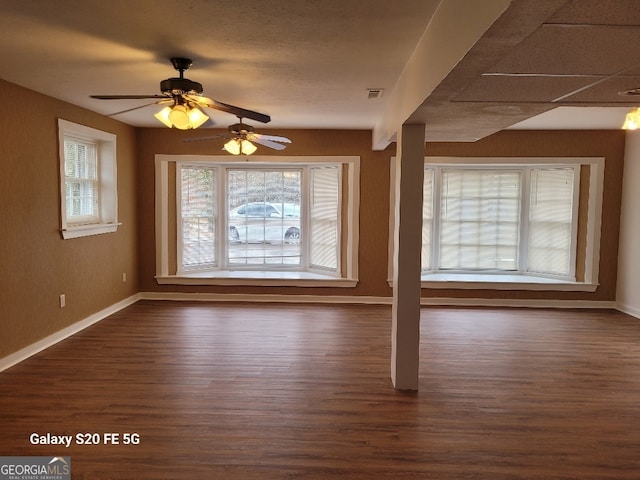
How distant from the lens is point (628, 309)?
6215 millimetres

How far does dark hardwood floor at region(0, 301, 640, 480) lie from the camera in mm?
2672

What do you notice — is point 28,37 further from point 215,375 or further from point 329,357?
A: point 329,357

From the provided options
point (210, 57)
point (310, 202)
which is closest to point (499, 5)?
point (210, 57)

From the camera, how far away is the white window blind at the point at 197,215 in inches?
270

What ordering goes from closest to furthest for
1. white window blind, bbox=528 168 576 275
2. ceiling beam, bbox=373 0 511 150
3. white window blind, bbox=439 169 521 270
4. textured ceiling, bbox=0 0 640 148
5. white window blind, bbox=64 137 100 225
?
ceiling beam, bbox=373 0 511 150 → textured ceiling, bbox=0 0 640 148 → white window blind, bbox=64 137 100 225 → white window blind, bbox=528 168 576 275 → white window blind, bbox=439 169 521 270

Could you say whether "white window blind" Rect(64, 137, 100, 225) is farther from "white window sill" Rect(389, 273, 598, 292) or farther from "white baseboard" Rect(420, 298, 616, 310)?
"white baseboard" Rect(420, 298, 616, 310)

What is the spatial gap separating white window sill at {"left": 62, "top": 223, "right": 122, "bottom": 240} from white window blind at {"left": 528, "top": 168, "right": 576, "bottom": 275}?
585 centimetres

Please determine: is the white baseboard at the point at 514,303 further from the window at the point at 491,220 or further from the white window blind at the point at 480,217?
the white window blind at the point at 480,217

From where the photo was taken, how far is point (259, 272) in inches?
281

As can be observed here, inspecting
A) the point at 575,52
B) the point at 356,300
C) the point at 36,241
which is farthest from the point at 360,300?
the point at 575,52

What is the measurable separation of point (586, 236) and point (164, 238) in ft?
19.7

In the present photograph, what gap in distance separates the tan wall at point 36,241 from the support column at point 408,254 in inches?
131

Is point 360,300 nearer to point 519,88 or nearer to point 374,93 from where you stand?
point 374,93

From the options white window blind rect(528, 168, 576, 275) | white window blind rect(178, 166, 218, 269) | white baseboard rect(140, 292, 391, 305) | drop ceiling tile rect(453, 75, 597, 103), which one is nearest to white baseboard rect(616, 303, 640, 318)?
white window blind rect(528, 168, 576, 275)
